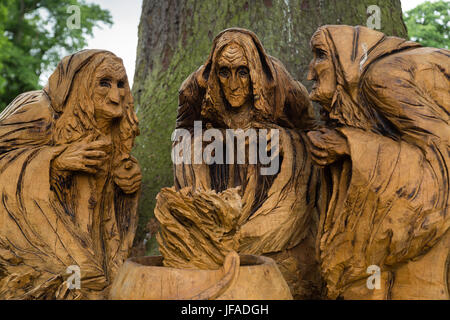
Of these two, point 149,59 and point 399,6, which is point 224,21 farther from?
point 399,6

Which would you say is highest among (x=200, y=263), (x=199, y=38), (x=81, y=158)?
(x=199, y=38)

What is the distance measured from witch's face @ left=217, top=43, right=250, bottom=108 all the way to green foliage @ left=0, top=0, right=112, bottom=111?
882cm

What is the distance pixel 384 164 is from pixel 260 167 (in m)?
0.92

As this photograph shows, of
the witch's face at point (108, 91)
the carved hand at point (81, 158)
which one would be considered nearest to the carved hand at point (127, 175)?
the carved hand at point (81, 158)

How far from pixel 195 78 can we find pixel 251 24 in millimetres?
1585

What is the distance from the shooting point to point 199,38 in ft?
19.4

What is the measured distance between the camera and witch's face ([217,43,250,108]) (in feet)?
13.1

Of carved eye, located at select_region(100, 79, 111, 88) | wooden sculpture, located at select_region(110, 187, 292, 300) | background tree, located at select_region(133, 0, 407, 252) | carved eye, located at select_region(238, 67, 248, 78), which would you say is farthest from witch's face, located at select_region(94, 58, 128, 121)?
background tree, located at select_region(133, 0, 407, 252)

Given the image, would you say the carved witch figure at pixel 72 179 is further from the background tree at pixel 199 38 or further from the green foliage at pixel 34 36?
the green foliage at pixel 34 36

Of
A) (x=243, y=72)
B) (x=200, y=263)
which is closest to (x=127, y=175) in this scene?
(x=243, y=72)

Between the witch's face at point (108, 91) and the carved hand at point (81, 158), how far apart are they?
0.66ft

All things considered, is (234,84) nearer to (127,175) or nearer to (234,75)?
(234,75)

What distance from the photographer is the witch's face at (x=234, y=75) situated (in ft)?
13.1
